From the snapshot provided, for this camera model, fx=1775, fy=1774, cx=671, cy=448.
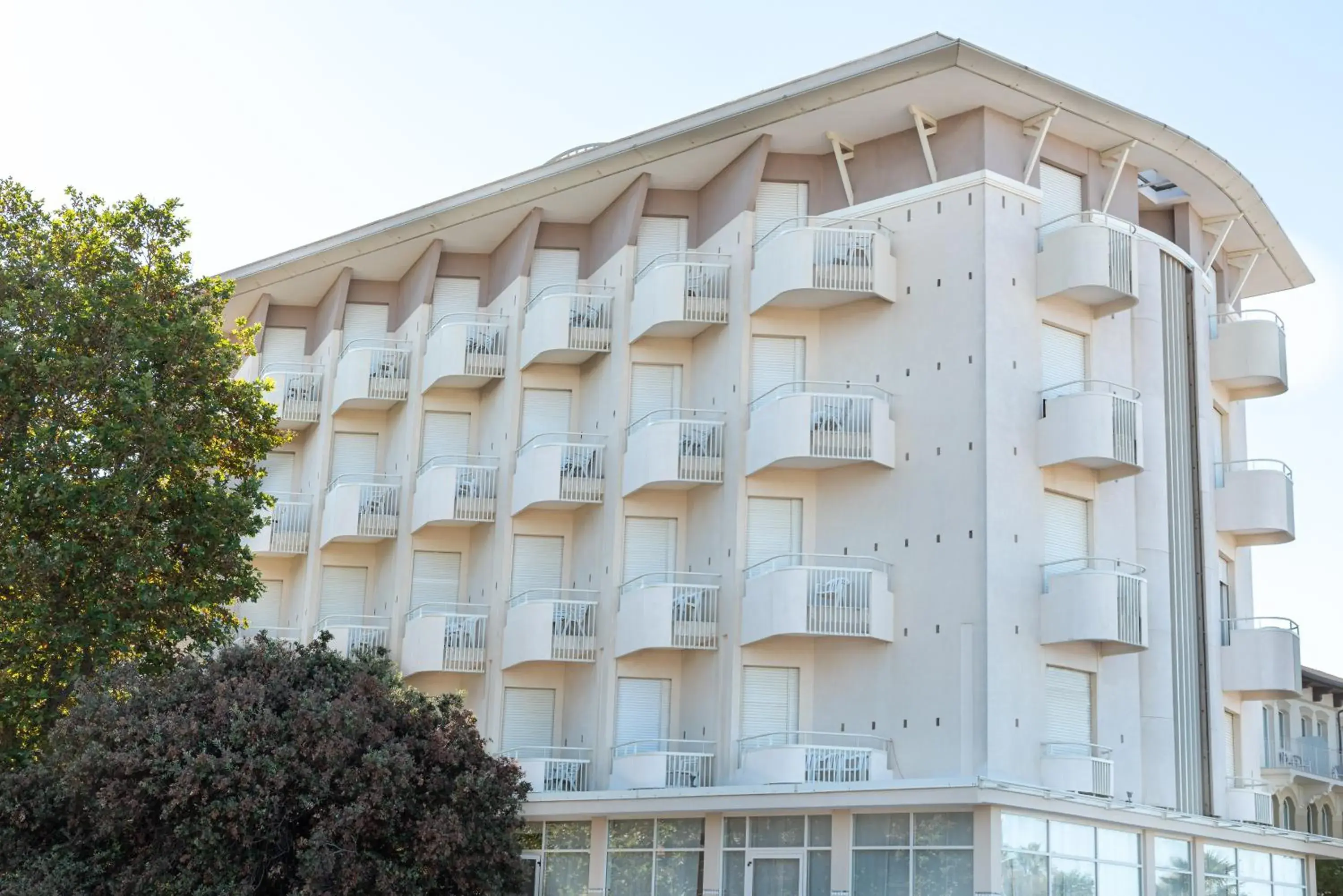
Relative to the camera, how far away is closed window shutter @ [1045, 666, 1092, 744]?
35.0 meters

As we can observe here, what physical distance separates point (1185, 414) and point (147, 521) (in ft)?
72.8

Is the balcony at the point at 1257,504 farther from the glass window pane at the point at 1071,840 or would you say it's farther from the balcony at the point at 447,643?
the balcony at the point at 447,643

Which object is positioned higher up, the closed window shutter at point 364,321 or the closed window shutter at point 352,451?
the closed window shutter at point 364,321

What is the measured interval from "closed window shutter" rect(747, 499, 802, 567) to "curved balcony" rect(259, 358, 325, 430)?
648 inches

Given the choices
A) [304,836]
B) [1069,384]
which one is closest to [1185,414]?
[1069,384]

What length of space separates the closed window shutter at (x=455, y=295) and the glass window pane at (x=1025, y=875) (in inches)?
870

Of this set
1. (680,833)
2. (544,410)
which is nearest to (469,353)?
(544,410)

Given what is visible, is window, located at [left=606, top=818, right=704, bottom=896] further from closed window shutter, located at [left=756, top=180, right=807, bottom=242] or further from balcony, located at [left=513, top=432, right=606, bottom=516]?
closed window shutter, located at [left=756, top=180, right=807, bottom=242]

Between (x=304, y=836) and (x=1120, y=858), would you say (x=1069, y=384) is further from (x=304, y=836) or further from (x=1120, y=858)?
(x=304, y=836)

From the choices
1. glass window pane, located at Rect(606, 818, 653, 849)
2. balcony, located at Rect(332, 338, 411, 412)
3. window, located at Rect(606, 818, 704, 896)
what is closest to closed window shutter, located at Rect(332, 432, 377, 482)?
balcony, located at Rect(332, 338, 411, 412)

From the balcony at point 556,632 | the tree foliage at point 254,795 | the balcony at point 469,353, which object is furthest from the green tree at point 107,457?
the balcony at point 469,353

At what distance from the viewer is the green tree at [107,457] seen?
32.6m

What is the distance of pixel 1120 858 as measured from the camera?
32750 mm

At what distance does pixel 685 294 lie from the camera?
3900 centimetres
